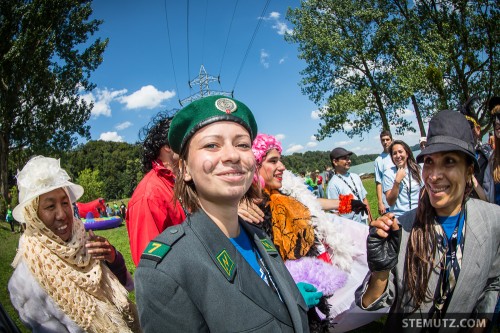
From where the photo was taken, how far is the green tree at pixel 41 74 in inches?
742

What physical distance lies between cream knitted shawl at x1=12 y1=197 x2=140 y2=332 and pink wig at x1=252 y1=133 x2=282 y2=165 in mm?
1621

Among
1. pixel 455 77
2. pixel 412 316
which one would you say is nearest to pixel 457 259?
pixel 412 316

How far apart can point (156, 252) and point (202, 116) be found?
62 centimetres

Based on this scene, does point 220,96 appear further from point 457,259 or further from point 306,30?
point 306,30

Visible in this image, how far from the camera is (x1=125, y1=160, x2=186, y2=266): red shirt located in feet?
8.21

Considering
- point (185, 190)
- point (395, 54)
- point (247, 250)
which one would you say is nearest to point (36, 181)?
point (185, 190)

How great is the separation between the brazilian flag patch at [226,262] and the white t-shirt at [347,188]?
4752mm

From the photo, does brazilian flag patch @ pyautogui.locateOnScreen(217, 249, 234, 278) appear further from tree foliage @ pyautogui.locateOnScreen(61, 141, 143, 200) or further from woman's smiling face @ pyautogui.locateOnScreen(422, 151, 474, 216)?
tree foliage @ pyautogui.locateOnScreen(61, 141, 143, 200)

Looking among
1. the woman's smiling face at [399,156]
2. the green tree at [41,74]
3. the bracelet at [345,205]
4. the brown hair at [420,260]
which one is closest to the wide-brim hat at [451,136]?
the brown hair at [420,260]

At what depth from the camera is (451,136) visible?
212 centimetres

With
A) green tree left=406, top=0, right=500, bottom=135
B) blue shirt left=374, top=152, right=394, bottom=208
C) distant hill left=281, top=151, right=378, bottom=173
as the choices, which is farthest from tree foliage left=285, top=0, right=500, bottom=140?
distant hill left=281, top=151, right=378, bottom=173

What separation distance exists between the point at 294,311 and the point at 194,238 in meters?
0.54

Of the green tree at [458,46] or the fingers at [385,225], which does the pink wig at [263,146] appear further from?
the green tree at [458,46]

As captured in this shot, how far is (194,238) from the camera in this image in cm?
145
